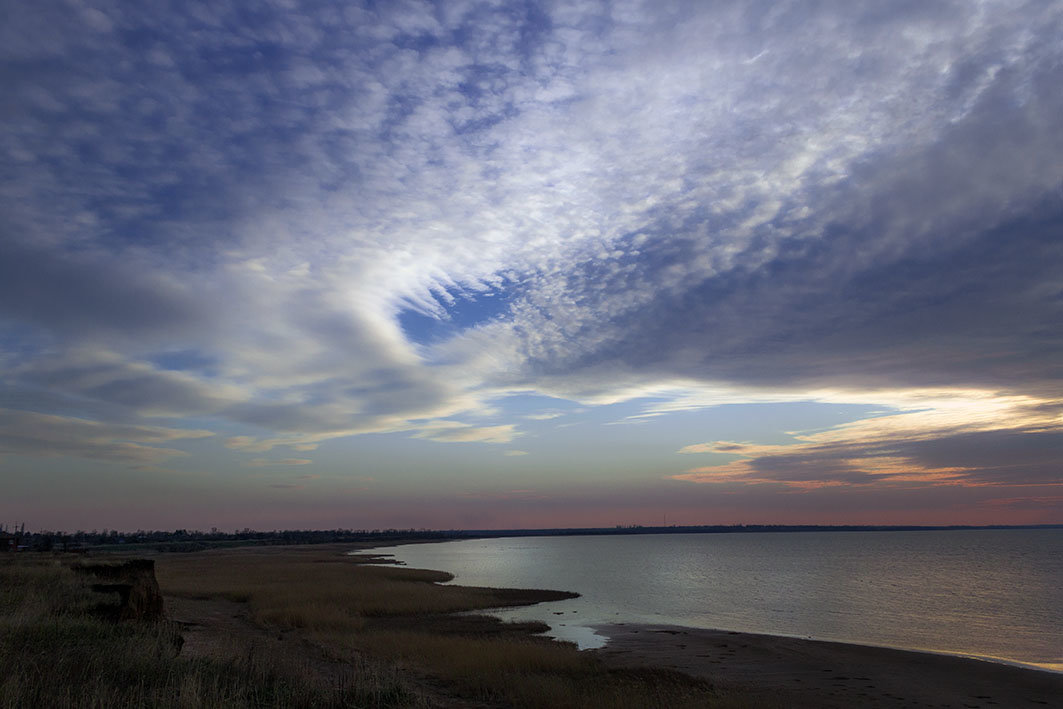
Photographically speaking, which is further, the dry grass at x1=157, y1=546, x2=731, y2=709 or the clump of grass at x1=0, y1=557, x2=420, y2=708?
the dry grass at x1=157, y1=546, x2=731, y2=709

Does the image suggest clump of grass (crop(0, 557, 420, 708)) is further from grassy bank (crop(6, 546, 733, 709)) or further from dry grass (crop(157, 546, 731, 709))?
dry grass (crop(157, 546, 731, 709))

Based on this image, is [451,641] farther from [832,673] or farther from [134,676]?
[134,676]

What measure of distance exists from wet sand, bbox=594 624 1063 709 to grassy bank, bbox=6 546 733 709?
277 cm

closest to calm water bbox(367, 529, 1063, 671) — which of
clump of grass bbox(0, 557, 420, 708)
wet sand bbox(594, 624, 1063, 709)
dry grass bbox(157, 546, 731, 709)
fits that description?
wet sand bbox(594, 624, 1063, 709)

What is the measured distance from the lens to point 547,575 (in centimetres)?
7975

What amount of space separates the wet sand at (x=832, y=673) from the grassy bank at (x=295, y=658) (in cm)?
277

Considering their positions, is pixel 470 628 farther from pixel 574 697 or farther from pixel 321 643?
pixel 574 697

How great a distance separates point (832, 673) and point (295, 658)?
19581 millimetres

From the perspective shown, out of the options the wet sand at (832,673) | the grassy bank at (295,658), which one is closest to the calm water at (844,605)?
the wet sand at (832,673)

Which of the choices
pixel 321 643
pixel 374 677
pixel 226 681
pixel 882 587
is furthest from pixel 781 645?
pixel 882 587

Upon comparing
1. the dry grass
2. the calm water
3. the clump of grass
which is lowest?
the calm water

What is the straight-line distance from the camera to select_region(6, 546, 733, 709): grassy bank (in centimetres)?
1087

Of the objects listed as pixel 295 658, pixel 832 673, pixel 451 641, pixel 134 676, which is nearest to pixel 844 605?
pixel 832 673

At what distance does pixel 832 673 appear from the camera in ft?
79.5
